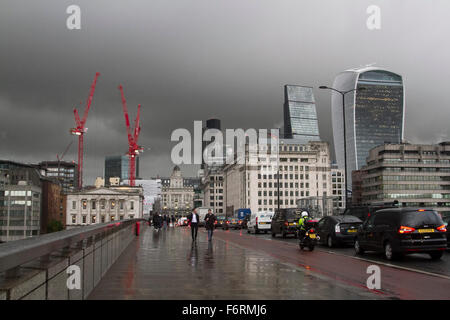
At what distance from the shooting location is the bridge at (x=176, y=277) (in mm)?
3992

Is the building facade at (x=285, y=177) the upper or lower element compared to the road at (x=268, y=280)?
upper

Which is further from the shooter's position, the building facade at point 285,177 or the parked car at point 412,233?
the building facade at point 285,177

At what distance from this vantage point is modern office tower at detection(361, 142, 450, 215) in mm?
124438

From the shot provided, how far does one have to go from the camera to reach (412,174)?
12594 cm

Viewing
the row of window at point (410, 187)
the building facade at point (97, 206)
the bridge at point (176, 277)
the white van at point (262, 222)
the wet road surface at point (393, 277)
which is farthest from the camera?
the building facade at point (97, 206)

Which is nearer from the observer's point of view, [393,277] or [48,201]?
[393,277]

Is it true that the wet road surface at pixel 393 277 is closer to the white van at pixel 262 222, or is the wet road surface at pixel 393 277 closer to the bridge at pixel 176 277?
the bridge at pixel 176 277

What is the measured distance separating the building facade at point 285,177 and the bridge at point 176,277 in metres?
142

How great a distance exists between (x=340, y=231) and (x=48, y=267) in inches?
711

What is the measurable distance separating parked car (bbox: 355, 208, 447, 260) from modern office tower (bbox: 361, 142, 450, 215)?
114286 millimetres

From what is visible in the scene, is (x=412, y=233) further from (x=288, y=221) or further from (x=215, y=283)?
(x=288, y=221)

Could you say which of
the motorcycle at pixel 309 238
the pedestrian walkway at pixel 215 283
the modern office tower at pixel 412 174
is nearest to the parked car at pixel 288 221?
the motorcycle at pixel 309 238

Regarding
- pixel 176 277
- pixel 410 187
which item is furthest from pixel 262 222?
pixel 410 187
